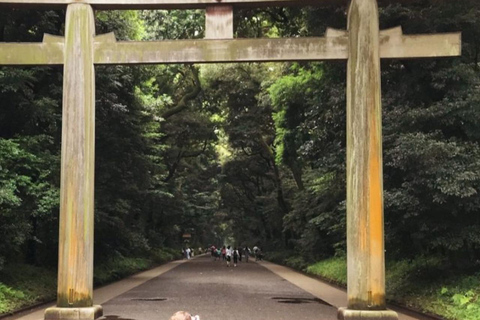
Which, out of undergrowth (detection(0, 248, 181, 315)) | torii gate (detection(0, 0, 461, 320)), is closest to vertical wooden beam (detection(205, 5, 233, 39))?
torii gate (detection(0, 0, 461, 320))

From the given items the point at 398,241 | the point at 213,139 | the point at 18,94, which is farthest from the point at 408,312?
the point at 213,139

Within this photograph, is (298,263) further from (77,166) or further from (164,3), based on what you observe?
(164,3)

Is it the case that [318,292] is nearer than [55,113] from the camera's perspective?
No

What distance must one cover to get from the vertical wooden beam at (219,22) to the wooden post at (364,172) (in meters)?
2.54

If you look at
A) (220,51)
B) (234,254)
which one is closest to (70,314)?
(220,51)

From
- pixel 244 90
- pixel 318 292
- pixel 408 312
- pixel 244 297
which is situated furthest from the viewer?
pixel 244 90

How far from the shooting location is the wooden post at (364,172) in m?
Result: 10.6

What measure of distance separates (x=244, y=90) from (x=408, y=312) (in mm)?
22427

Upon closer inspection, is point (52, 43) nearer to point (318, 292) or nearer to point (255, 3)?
point (255, 3)

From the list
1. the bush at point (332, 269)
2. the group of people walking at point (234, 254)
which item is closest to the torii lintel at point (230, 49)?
the bush at point (332, 269)

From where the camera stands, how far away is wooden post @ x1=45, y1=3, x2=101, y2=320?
1066 centimetres

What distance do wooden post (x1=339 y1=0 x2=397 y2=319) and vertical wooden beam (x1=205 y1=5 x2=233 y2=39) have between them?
99.9 inches

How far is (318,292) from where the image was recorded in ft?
60.9

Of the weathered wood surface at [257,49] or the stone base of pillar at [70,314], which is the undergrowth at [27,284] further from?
the weathered wood surface at [257,49]
